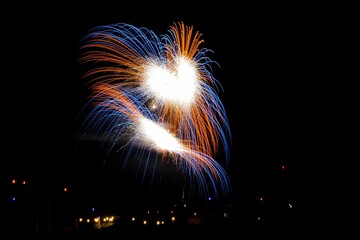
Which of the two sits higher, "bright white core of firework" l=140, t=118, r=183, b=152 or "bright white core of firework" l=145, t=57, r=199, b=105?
"bright white core of firework" l=145, t=57, r=199, b=105

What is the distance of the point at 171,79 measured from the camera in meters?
13.0

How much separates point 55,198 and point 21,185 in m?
2.78

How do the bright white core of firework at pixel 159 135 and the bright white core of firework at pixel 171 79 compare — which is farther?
the bright white core of firework at pixel 159 135

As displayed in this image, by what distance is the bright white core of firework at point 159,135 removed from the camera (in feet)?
46.4

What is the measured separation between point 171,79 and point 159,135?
2.55 meters

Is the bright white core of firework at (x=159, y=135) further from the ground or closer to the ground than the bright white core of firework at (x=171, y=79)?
closer to the ground

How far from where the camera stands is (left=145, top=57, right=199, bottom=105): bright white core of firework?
13.0m

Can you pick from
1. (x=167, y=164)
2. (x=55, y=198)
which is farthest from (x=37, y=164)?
(x=167, y=164)

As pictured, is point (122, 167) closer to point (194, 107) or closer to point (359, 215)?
point (194, 107)

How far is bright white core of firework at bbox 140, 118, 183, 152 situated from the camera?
14.1 meters

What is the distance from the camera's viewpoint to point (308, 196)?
906 cm

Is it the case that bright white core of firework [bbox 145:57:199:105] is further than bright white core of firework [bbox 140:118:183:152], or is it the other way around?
bright white core of firework [bbox 140:118:183:152]

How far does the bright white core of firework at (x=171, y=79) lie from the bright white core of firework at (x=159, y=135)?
1319 mm

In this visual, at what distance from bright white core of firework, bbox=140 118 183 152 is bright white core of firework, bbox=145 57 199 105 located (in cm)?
132
